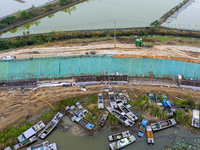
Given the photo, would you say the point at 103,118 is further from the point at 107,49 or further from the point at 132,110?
the point at 107,49

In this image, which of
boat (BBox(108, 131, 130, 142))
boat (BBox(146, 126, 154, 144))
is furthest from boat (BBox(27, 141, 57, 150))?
boat (BBox(146, 126, 154, 144))

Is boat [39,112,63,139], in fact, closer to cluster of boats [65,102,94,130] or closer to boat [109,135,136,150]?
cluster of boats [65,102,94,130]

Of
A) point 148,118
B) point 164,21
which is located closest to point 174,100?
point 148,118

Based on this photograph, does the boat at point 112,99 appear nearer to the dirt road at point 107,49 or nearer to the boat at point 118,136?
the boat at point 118,136

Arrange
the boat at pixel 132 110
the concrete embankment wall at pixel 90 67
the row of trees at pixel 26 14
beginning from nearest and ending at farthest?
1. the boat at pixel 132 110
2. the concrete embankment wall at pixel 90 67
3. the row of trees at pixel 26 14

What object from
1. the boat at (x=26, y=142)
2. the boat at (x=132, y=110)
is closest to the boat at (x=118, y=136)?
the boat at (x=132, y=110)

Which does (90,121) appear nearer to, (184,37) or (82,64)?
(82,64)
